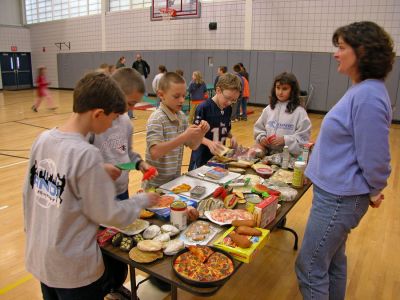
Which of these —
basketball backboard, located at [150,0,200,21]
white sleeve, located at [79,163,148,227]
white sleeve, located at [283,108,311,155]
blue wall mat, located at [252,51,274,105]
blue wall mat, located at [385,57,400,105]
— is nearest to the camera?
white sleeve, located at [79,163,148,227]

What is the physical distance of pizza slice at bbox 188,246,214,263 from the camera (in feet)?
4.46

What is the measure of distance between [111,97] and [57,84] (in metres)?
17.2

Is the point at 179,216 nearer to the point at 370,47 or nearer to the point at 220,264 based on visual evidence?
the point at 220,264

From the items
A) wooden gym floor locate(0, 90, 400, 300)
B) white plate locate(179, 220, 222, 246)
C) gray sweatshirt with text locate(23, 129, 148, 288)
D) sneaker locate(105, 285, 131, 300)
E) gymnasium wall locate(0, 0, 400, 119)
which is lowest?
wooden gym floor locate(0, 90, 400, 300)

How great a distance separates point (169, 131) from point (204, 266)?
113 centimetres

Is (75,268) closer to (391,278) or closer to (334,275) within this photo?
(334,275)

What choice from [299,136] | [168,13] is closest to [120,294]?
[299,136]

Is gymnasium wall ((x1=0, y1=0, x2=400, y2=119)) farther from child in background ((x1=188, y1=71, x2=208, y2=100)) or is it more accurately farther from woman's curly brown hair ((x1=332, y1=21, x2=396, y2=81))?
woman's curly brown hair ((x1=332, y1=21, x2=396, y2=81))

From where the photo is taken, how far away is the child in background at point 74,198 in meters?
1.13

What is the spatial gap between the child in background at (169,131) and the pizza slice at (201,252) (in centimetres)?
81

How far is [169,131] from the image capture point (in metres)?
2.25

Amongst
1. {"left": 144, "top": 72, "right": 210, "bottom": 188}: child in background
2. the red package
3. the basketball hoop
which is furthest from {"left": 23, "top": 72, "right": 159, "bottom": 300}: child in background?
the basketball hoop

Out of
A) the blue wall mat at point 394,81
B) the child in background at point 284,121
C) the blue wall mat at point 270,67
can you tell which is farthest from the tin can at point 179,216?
the blue wall mat at point 394,81

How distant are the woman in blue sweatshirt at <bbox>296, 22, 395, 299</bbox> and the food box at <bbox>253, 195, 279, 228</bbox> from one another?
20cm
